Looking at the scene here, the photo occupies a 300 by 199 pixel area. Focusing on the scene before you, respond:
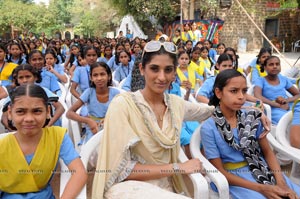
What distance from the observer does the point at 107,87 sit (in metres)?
3.16

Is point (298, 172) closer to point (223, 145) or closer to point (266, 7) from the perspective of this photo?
point (223, 145)

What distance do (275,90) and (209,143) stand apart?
2.11 metres

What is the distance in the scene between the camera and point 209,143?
2016 mm

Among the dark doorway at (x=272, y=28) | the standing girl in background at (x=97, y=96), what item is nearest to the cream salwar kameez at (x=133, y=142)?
the standing girl in background at (x=97, y=96)

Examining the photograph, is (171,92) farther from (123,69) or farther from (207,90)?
(123,69)

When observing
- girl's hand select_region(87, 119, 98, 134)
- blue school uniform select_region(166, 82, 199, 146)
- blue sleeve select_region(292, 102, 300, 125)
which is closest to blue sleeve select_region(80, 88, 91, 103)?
girl's hand select_region(87, 119, 98, 134)

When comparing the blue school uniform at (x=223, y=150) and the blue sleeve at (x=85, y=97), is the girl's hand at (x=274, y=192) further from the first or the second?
the blue sleeve at (x=85, y=97)

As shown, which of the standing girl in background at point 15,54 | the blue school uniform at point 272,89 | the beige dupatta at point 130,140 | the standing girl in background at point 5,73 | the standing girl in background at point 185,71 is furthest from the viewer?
the standing girl in background at point 15,54

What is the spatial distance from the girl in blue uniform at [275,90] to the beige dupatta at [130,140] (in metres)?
2.20

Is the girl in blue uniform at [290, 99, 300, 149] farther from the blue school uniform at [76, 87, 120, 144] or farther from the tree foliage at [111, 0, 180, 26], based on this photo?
the tree foliage at [111, 0, 180, 26]

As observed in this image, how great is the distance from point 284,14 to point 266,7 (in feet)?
4.85

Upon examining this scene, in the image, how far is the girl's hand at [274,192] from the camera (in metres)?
1.82

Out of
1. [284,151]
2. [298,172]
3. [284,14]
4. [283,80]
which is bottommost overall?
[298,172]

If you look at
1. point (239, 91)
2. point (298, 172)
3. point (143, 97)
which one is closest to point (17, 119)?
point (143, 97)
